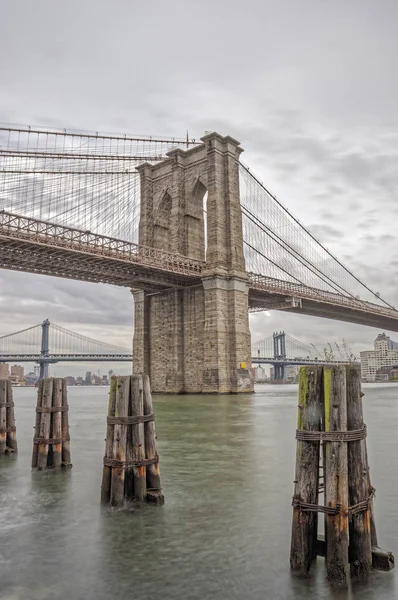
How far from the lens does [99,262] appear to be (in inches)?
1406

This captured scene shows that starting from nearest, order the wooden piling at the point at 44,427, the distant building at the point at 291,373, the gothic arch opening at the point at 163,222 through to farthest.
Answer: the wooden piling at the point at 44,427
the gothic arch opening at the point at 163,222
the distant building at the point at 291,373

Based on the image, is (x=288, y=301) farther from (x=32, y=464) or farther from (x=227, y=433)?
(x=32, y=464)

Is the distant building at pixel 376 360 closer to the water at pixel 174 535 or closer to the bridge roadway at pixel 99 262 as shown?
the bridge roadway at pixel 99 262

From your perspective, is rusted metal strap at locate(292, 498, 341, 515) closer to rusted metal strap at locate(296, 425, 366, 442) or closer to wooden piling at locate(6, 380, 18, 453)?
rusted metal strap at locate(296, 425, 366, 442)

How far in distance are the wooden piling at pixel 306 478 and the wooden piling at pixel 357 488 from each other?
27 cm

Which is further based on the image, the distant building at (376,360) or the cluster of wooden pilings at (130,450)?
the distant building at (376,360)

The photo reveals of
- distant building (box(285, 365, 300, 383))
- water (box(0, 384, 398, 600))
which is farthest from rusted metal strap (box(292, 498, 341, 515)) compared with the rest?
distant building (box(285, 365, 300, 383))

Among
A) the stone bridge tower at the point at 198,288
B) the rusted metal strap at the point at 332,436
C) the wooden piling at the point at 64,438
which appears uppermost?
the stone bridge tower at the point at 198,288

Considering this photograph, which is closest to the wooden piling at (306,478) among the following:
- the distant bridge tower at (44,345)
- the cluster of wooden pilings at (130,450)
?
the cluster of wooden pilings at (130,450)

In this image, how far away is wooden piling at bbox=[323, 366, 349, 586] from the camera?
383cm

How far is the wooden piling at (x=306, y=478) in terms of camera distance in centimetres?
404

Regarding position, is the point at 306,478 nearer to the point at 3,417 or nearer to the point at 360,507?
the point at 360,507

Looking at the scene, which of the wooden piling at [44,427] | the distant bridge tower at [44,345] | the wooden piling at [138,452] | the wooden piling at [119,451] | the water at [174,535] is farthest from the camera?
the distant bridge tower at [44,345]

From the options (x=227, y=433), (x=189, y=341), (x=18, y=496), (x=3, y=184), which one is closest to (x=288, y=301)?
(x=189, y=341)
